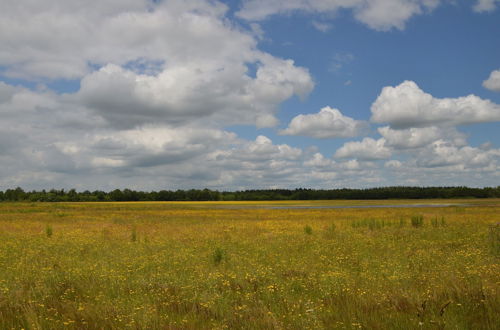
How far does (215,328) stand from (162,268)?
6.36 meters

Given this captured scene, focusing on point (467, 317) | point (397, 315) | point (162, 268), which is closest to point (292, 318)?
point (397, 315)

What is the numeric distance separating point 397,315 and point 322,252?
8502mm

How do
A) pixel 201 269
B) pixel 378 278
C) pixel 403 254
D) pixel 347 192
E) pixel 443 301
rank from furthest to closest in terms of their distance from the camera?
1. pixel 347 192
2. pixel 403 254
3. pixel 201 269
4. pixel 378 278
5. pixel 443 301

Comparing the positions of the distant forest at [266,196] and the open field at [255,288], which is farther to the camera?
the distant forest at [266,196]

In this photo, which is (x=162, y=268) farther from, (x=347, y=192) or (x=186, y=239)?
(x=347, y=192)

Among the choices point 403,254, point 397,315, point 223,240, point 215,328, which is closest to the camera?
point 215,328

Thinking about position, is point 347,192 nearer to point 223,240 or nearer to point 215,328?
point 223,240

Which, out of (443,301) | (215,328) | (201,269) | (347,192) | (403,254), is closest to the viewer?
(215,328)

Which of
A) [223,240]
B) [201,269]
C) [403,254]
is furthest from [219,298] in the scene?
[223,240]

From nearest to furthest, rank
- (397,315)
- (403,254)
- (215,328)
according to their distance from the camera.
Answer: (215,328) < (397,315) < (403,254)

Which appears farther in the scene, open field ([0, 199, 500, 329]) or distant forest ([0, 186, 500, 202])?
distant forest ([0, 186, 500, 202])

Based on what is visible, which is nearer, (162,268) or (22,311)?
(22,311)

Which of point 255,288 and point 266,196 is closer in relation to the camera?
point 255,288

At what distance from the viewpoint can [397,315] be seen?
7.24 meters
